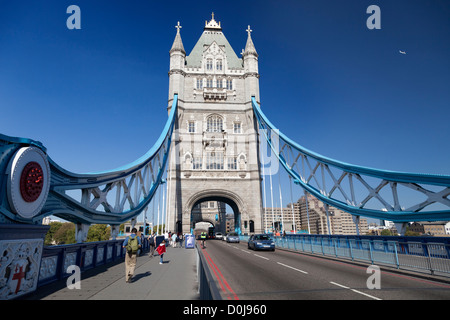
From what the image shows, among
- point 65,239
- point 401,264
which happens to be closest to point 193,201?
point 401,264

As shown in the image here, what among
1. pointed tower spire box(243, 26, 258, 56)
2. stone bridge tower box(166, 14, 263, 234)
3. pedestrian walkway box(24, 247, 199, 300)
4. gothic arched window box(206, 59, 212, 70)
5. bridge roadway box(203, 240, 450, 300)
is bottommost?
bridge roadway box(203, 240, 450, 300)

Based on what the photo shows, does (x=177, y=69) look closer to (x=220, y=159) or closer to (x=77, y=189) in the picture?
(x=220, y=159)

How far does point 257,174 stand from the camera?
3597 cm

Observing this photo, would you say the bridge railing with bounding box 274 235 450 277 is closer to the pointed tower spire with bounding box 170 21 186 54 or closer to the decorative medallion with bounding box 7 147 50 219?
the decorative medallion with bounding box 7 147 50 219

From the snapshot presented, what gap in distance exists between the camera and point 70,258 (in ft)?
27.9

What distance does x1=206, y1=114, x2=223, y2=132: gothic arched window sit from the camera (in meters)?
38.2

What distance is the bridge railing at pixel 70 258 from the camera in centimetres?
716

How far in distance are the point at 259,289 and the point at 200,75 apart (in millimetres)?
37889

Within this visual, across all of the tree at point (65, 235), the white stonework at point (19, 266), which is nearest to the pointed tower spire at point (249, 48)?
the white stonework at point (19, 266)

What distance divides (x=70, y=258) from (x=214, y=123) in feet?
103

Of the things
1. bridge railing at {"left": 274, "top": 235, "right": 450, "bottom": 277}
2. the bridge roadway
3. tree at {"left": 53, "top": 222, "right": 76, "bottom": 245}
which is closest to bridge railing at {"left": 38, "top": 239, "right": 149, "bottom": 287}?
the bridge roadway

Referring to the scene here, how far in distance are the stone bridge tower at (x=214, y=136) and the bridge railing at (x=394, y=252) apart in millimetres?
18636

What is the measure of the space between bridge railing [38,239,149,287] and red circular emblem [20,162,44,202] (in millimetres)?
1672

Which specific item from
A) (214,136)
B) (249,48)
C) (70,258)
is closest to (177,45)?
(249,48)
